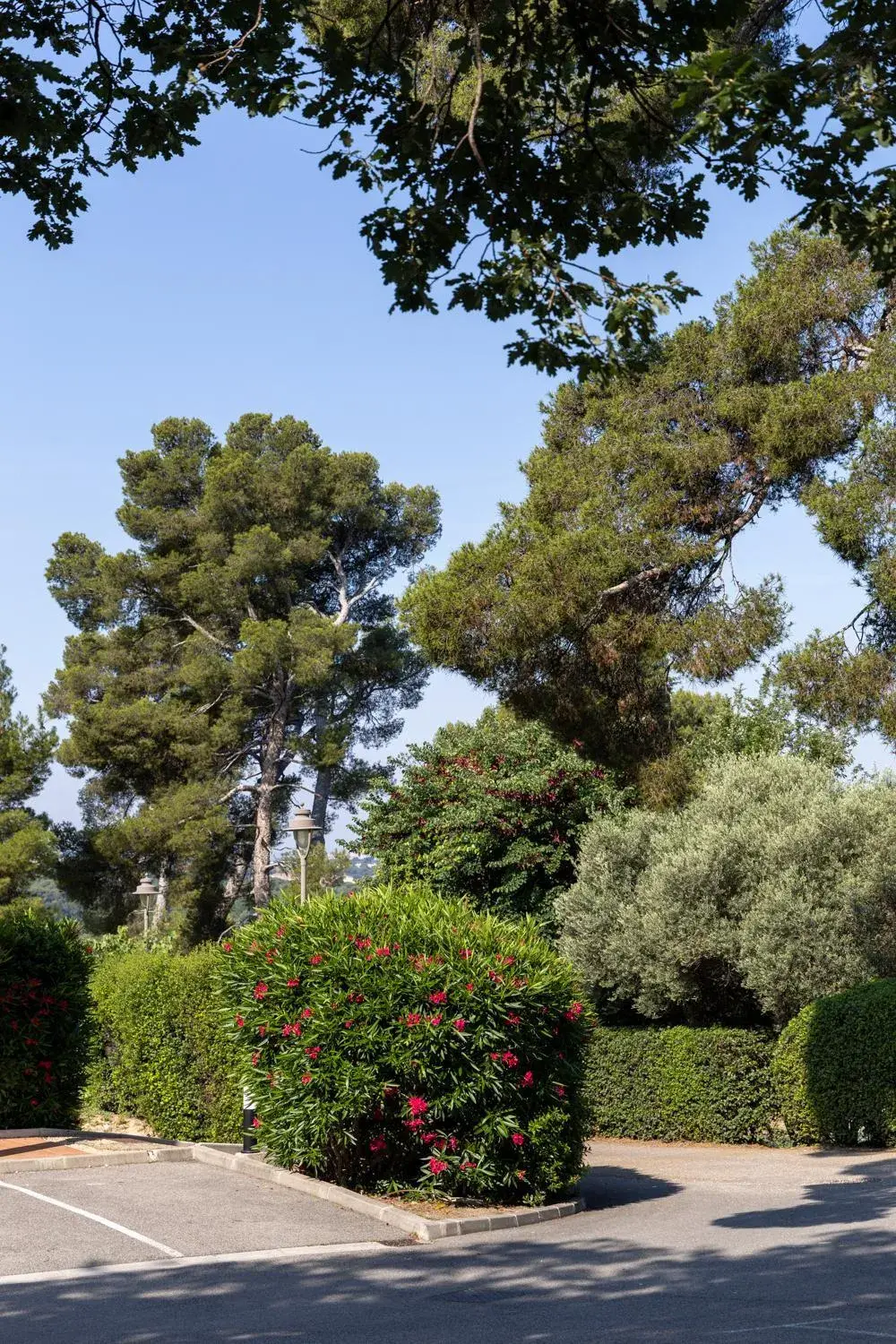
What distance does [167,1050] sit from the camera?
15.7 m

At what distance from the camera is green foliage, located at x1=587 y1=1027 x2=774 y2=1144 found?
18188 millimetres

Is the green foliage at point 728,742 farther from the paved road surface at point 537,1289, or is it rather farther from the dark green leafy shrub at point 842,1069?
the paved road surface at point 537,1289

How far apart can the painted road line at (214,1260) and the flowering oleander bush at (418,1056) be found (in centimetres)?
139

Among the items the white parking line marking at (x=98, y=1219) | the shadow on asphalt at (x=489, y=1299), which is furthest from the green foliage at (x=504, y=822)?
the shadow on asphalt at (x=489, y=1299)

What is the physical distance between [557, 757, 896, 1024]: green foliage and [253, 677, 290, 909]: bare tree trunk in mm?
22493

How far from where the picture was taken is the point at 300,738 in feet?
141

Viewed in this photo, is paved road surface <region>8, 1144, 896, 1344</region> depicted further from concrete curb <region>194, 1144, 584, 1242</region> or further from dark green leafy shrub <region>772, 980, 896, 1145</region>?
dark green leafy shrub <region>772, 980, 896, 1145</region>

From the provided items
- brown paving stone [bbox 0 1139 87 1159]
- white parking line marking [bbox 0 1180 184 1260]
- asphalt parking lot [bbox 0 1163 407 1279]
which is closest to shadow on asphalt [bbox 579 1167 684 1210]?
asphalt parking lot [bbox 0 1163 407 1279]

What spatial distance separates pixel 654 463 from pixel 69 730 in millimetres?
26674

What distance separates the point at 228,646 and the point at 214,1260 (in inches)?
1463

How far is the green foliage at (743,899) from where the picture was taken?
18.3 metres

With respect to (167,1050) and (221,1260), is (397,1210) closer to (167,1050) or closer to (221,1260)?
(221,1260)

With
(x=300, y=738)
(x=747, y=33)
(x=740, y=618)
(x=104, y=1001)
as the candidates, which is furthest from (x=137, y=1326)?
(x=300, y=738)

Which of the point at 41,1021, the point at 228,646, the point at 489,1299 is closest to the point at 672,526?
the point at 41,1021
